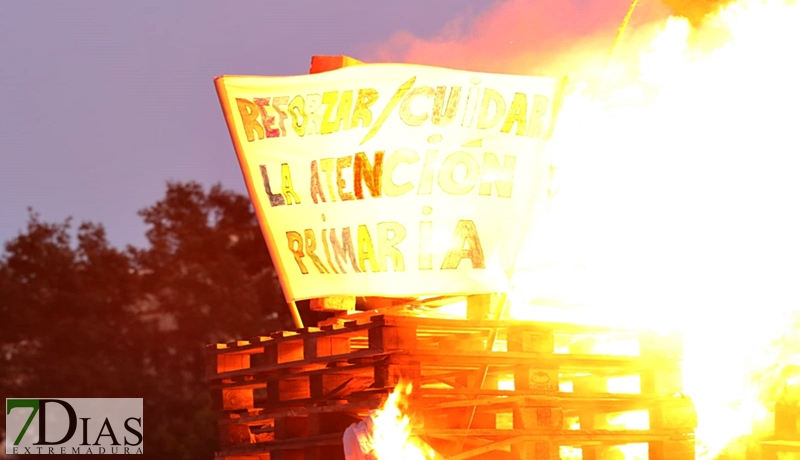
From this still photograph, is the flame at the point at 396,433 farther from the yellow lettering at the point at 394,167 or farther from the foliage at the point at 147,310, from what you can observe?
the foliage at the point at 147,310

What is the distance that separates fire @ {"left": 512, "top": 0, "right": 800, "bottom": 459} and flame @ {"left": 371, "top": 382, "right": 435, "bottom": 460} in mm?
1604

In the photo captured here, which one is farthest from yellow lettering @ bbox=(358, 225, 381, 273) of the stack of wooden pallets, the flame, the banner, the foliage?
the foliage

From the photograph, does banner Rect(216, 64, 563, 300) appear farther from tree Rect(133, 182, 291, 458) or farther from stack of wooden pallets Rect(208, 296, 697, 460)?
tree Rect(133, 182, 291, 458)

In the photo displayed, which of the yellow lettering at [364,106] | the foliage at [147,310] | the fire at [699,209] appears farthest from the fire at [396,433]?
the foliage at [147,310]

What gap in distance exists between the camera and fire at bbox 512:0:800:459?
9.30 metres

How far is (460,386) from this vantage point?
872 cm

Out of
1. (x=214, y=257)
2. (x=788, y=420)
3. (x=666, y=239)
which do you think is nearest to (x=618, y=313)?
(x=666, y=239)

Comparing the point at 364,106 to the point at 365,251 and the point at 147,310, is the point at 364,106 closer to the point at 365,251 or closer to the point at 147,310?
the point at 365,251

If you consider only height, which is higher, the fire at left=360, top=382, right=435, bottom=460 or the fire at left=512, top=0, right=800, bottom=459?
the fire at left=512, top=0, right=800, bottom=459

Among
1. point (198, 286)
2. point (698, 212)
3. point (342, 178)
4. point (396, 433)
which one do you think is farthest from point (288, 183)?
point (198, 286)

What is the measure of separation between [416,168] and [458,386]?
158cm

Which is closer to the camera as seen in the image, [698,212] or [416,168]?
[416,168]

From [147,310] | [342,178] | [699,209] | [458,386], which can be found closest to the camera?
[342,178]

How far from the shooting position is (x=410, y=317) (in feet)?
26.6
